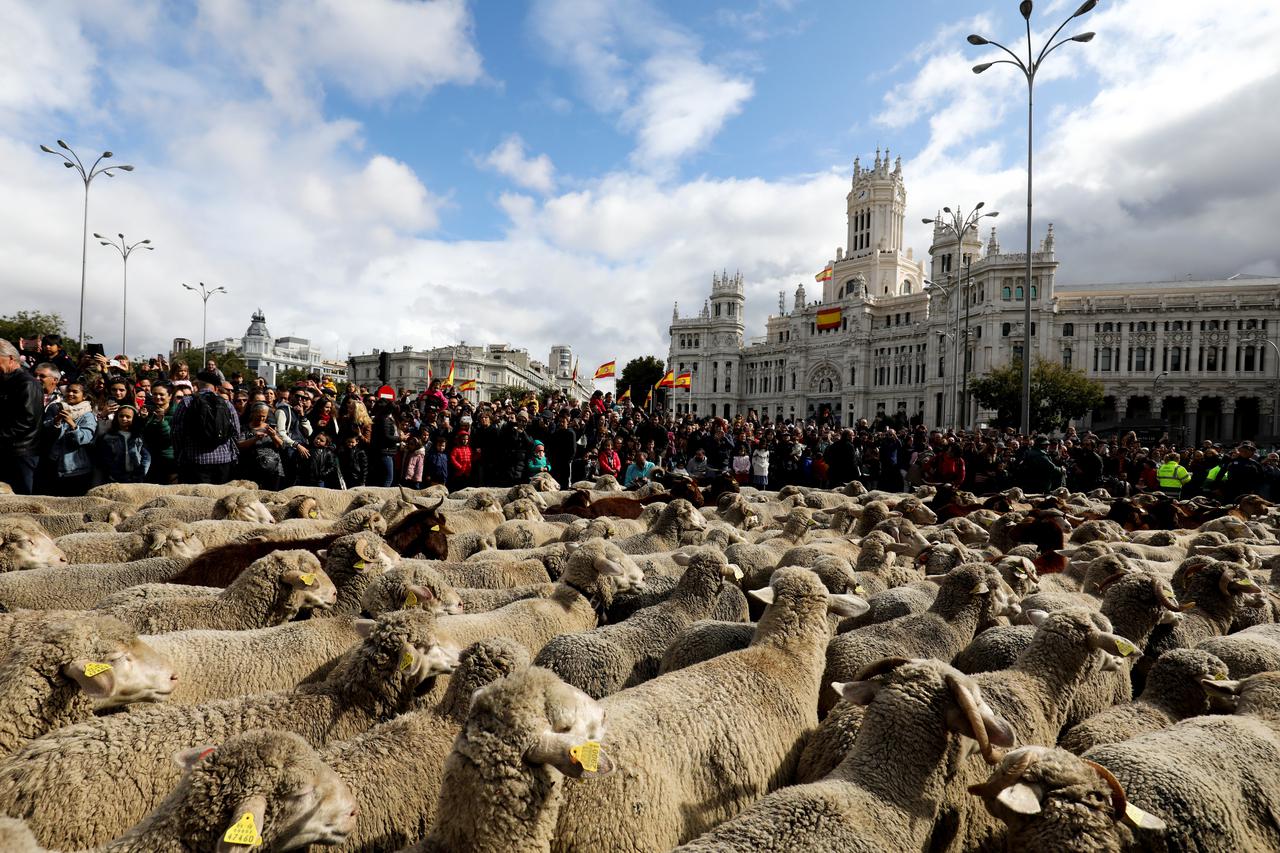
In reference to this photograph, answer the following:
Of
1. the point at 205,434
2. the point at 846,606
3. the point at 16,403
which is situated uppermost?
the point at 16,403

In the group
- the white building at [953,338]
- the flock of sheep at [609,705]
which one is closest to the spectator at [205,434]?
the flock of sheep at [609,705]

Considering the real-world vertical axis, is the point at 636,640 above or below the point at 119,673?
below

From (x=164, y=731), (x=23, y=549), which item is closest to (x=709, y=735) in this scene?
(x=164, y=731)

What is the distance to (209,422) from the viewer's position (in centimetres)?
840

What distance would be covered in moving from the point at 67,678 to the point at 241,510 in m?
4.58

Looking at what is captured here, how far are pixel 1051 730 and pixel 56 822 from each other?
12.8ft

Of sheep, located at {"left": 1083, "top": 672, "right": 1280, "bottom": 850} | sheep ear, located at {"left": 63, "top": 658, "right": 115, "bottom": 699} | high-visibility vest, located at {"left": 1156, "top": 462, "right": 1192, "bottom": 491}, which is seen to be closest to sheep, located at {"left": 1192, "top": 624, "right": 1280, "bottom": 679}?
sheep, located at {"left": 1083, "top": 672, "right": 1280, "bottom": 850}

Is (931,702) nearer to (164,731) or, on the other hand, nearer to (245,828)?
(245,828)

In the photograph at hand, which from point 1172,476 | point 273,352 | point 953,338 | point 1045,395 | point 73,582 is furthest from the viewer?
point 273,352

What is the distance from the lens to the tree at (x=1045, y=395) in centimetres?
6369

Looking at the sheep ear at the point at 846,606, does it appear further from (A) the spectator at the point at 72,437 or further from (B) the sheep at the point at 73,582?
(A) the spectator at the point at 72,437

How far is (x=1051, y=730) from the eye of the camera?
343 centimetres

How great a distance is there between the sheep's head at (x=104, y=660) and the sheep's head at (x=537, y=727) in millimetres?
1536

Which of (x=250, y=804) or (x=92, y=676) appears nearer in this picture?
(x=250, y=804)
